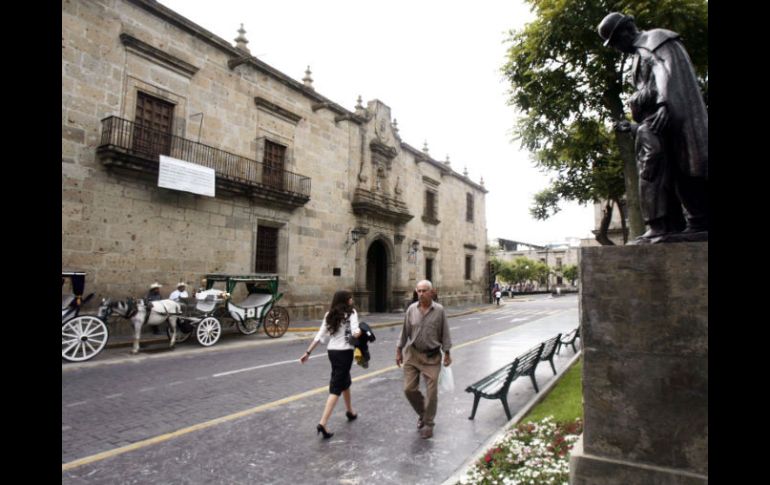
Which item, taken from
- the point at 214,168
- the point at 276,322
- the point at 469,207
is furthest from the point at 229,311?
the point at 469,207

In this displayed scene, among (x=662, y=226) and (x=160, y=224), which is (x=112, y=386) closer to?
(x=160, y=224)

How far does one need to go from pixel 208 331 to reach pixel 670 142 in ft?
36.8

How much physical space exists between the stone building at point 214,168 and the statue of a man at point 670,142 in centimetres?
1277

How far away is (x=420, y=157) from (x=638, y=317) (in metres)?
25.4

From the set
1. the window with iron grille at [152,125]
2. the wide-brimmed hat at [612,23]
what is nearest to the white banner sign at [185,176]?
the window with iron grille at [152,125]

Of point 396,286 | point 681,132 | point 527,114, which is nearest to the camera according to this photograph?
point 681,132

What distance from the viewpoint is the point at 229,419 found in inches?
216

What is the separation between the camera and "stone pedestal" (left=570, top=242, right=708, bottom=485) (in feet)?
9.65

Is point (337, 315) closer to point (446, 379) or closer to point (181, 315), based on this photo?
point (446, 379)

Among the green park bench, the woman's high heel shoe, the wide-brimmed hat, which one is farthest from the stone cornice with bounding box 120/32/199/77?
the green park bench

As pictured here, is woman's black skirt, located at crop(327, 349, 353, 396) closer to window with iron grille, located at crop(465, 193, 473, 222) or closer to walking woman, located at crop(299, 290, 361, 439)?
walking woman, located at crop(299, 290, 361, 439)
